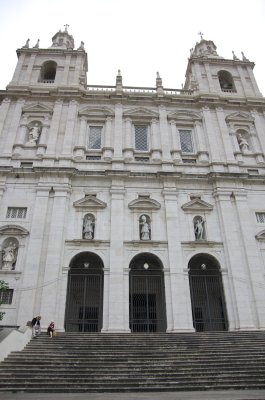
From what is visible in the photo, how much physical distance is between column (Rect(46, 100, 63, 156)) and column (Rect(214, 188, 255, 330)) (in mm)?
12935

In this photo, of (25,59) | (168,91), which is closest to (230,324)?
(168,91)

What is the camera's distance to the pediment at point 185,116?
28125 millimetres

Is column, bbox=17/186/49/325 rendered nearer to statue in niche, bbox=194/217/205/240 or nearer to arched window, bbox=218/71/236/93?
statue in niche, bbox=194/217/205/240

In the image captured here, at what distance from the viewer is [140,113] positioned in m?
28.0

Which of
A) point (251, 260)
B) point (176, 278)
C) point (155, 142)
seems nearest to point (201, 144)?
point (155, 142)

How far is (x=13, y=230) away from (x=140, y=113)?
1475 cm

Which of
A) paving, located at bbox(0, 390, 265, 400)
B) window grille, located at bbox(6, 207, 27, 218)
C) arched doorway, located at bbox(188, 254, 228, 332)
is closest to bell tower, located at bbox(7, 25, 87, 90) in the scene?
window grille, located at bbox(6, 207, 27, 218)

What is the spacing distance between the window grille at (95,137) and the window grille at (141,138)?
10.3 ft

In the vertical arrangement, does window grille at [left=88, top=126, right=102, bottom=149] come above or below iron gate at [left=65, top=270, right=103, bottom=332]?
above

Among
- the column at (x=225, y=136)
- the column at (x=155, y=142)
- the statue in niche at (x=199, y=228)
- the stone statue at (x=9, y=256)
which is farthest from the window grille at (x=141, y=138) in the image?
the stone statue at (x=9, y=256)

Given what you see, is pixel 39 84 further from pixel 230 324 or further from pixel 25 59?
pixel 230 324

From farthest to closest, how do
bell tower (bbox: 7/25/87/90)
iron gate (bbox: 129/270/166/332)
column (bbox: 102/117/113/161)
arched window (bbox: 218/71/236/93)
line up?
arched window (bbox: 218/71/236/93), bell tower (bbox: 7/25/87/90), column (bbox: 102/117/113/161), iron gate (bbox: 129/270/166/332)

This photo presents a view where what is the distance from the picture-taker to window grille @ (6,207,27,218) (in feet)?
70.7

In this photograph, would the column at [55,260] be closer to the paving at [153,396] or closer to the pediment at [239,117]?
the paving at [153,396]
